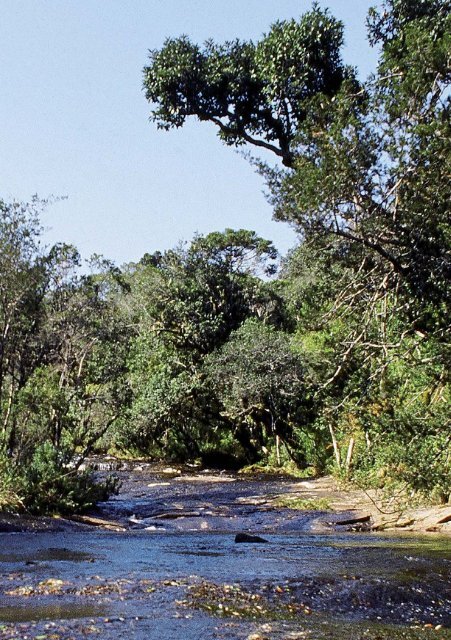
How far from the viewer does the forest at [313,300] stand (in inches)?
367

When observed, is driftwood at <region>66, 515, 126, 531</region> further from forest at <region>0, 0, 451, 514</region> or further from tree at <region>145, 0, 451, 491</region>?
tree at <region>145, 0, 451, 491</region>

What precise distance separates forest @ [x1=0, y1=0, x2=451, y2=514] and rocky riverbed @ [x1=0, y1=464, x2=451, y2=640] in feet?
4.79

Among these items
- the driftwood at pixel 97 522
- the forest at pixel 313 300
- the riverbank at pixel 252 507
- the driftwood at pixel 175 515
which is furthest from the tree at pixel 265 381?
the driftwood at pixel 97 522

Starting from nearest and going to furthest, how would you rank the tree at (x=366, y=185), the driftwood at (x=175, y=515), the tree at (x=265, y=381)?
the tree at (x=366, y=185), the driftwood at (x=175, y=515), the tree at (x=265, y=381)

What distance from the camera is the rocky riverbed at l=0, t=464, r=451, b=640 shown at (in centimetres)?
636

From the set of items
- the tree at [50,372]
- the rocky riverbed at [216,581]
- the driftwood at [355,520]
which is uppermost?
the tree at [50,372]

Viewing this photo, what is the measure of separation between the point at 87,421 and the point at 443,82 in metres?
13.0

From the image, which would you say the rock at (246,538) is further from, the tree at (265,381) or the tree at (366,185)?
the tree at (265,381)

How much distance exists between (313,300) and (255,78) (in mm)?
4193

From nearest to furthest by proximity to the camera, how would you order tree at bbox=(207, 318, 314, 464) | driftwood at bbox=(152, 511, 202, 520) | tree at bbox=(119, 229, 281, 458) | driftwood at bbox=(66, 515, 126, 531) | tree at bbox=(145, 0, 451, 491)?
tree at bbox=(145, 0, 451, 491)
driftwood at bbox=(66, 515, 126, 531)
driftwood at bbox=(152, 511, 202, 520)
tree at bbox=(207, 318, 314, 464)
tree at bbox=(119, 229, 281, 458)

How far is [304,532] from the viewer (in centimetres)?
1567

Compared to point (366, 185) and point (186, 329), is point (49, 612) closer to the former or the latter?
point (366, 185)

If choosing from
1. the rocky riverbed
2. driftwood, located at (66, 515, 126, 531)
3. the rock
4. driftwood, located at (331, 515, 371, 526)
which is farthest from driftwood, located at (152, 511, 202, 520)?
the rock

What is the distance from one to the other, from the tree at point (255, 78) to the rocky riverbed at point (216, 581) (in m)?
6.78
